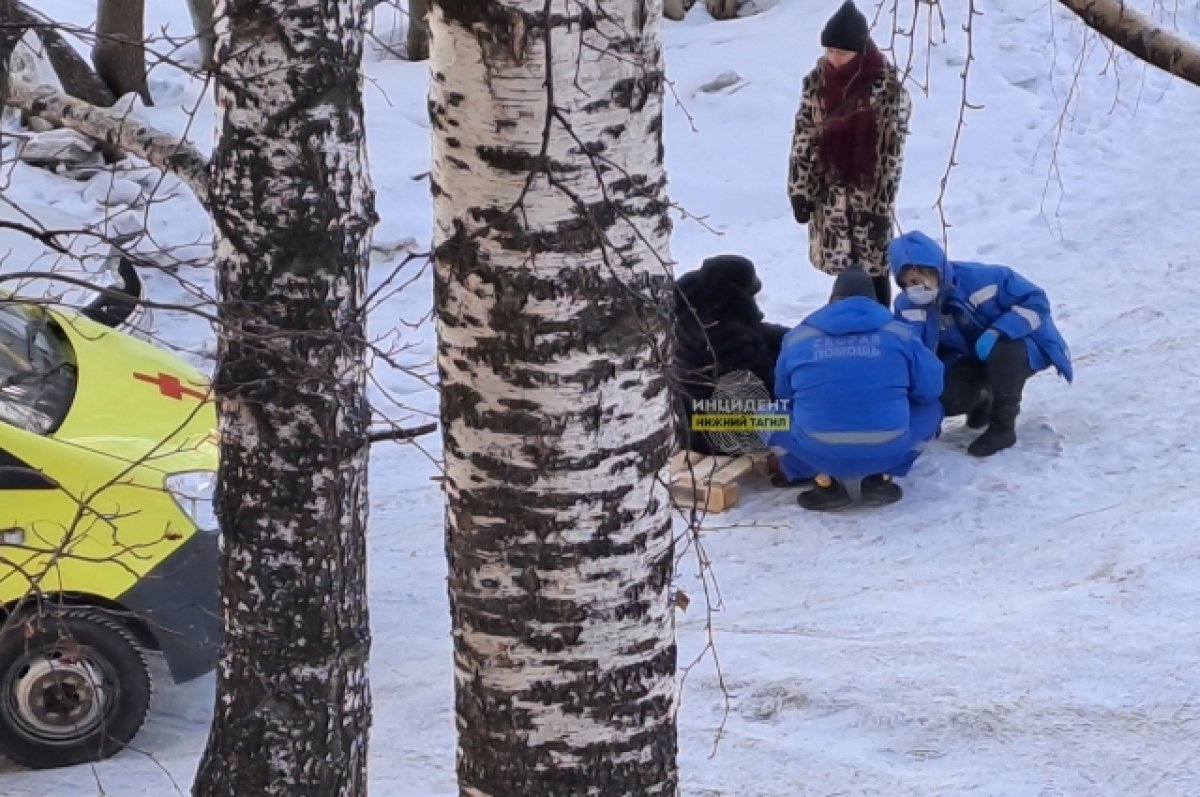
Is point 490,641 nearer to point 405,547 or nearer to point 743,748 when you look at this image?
point 743,748

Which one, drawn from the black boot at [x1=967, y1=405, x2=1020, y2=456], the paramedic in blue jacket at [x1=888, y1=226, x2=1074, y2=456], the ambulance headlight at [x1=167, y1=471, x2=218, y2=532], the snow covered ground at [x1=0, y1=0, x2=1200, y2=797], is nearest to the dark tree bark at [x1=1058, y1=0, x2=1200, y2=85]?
the snow covered ground at [x1=0, y1=0, x2=1200, y2=797]

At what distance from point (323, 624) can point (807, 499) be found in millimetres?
3591

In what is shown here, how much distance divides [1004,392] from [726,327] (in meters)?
1.26

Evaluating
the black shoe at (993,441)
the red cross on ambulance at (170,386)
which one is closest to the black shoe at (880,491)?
the black shoe at (993,441)

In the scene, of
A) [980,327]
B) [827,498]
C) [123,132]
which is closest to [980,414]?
[980,327]

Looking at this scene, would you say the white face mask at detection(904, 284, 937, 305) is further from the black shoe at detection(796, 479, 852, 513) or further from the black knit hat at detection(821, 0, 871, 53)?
the black knit hat at detection(821, 0, 871, 53)

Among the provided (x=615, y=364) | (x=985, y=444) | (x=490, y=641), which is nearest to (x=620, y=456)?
(x=615, y=364)

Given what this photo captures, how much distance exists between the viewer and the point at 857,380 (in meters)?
6.92

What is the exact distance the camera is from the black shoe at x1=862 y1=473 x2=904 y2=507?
7285mm

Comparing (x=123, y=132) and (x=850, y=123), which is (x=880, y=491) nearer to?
(x=850, y=123)

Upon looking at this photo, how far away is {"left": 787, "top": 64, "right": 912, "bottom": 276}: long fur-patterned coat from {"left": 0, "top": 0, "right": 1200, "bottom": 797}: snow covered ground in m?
1.00

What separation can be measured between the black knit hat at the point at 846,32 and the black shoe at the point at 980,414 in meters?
1.70

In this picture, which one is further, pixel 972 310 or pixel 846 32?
pixel 846 32

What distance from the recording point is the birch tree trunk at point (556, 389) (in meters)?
2.71
